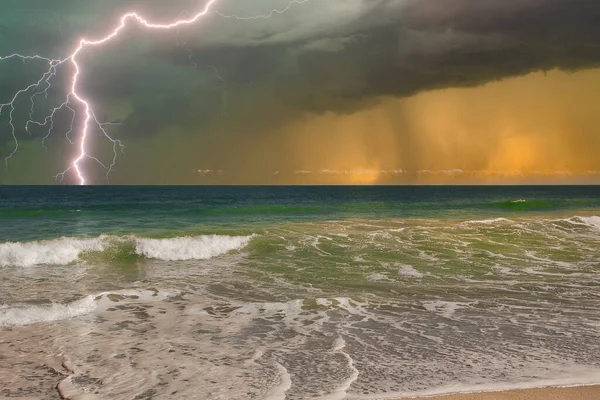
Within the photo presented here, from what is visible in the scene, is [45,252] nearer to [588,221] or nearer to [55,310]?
[55,310]

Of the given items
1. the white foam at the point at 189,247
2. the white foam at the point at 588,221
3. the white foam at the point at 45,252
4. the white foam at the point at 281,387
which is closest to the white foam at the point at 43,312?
the white foam at the point at 281,387

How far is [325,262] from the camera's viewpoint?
1633 centimetres

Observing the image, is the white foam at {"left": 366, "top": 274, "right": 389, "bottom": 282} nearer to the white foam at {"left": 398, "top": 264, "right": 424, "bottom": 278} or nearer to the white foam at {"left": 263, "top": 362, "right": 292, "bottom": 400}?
the white foam at {"left": 398, "top": 264, "right": 424, "bottom": 278}

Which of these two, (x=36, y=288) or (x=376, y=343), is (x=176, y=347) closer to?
Answer: (x=376, y=343)

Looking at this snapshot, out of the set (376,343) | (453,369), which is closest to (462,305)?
(376,343)

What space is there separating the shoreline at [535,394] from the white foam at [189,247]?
1401 centimetres

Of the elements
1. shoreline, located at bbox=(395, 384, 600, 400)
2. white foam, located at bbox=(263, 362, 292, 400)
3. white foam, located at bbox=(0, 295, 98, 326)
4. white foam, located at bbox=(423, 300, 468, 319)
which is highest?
shoreline, located at bbox=(395, 384, 600, 400)

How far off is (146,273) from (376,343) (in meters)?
9.36

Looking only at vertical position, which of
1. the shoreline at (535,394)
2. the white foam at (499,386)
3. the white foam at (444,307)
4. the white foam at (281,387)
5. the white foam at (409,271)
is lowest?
the white foam at (409,271)

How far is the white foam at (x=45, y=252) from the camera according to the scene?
16.6 meters

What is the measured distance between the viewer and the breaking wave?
667 inches

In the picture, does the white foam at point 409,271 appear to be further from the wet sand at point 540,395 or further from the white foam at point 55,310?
the wet sand at point 540,395

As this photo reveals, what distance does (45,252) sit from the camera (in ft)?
56.9

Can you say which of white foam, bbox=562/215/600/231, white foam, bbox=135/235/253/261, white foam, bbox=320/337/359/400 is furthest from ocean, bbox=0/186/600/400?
white foam, bbox=562/215/600/231
